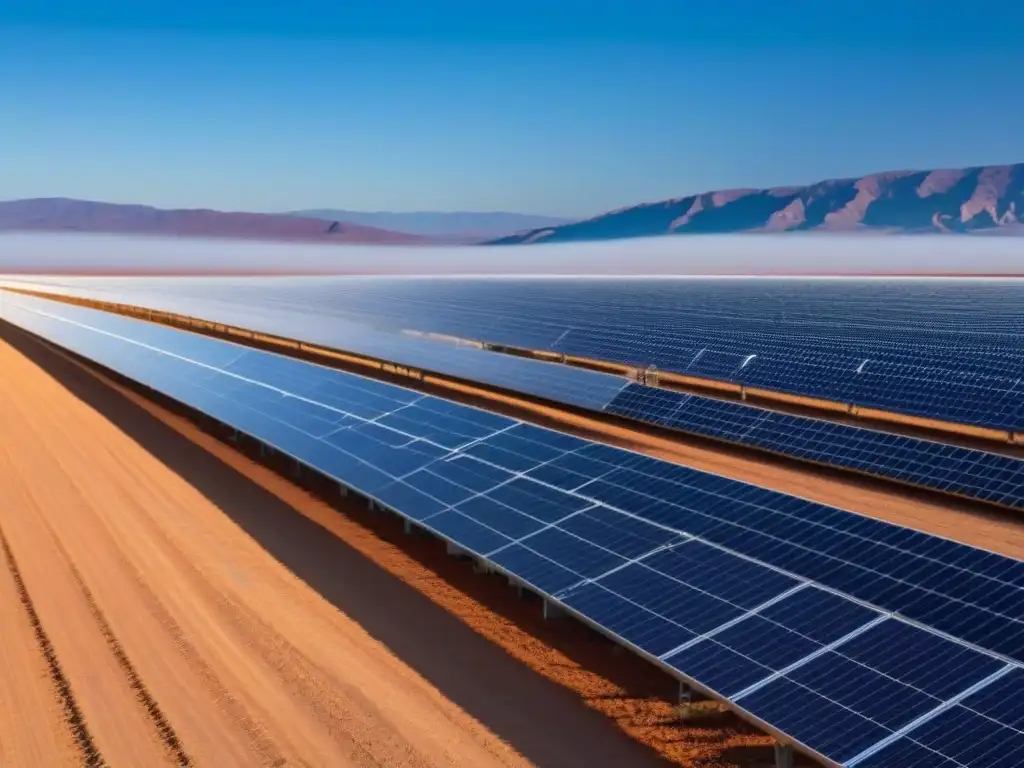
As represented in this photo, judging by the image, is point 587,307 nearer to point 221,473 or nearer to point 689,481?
point 221,473

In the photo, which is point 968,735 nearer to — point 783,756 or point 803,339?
point 783,756

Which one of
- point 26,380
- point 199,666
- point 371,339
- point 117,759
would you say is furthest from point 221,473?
point 371,339

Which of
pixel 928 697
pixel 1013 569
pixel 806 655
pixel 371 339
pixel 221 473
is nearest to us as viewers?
pixel 928 697

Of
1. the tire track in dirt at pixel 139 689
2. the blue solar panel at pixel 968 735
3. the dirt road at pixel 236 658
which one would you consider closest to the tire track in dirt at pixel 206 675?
the dirt road at pixel 236 658

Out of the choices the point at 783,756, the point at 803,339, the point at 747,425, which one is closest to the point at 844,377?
the point at 747,425

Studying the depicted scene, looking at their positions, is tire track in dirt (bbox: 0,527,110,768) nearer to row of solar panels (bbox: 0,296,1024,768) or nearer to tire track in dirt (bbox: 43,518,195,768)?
tire track in dirt (bbox: 43,518,195,768)
